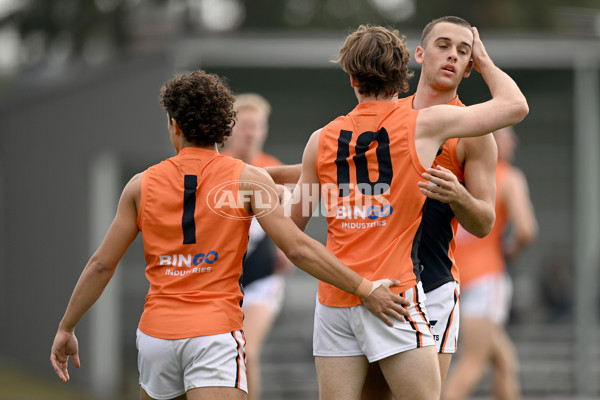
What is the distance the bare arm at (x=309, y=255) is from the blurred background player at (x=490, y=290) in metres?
3.44

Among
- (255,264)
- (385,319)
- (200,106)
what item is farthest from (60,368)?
(255,264)

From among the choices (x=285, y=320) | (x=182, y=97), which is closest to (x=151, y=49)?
(x=285, y=320)

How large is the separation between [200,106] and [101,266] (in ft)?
2.57

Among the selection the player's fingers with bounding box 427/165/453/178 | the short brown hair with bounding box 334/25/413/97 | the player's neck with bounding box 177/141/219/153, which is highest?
the short brown hair with bounding box 334/25/413/97

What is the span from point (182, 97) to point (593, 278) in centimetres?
782

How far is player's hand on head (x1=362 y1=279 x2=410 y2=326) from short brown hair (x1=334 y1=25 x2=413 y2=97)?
81 centimetres

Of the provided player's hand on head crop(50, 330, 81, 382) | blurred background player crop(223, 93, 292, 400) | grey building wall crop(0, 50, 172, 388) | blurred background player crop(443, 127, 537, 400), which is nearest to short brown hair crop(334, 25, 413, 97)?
player's hand on head crop(50, 330, 81, 382)

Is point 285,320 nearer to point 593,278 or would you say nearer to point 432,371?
point 593,278

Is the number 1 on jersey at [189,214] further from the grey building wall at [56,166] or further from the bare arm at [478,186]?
the grey building wall at [56,166]

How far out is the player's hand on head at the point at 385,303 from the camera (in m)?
3.49

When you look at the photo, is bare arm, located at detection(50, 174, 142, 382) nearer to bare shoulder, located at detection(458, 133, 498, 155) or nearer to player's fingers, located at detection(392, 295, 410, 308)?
player's fingers, located at detection(392, 295, 410, 308)

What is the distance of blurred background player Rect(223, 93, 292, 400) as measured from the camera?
20.9 feet

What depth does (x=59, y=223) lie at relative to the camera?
40.0ft

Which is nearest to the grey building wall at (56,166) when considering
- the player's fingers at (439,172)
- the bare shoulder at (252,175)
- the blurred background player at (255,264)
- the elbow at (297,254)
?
the blurred background player at (255,264)
